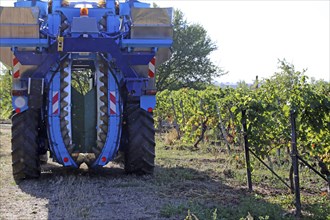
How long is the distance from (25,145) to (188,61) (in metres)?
30.4

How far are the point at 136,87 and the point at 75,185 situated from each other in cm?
189

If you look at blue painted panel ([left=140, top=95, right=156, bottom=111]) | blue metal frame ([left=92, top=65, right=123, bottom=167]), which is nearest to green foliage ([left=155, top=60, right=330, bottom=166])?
blue painted panel ([left=140, top=95, right=156, bottom=111])

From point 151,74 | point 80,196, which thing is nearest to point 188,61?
point 151,74

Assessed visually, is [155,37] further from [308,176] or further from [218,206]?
[308,176]

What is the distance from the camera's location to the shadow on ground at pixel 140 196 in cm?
655

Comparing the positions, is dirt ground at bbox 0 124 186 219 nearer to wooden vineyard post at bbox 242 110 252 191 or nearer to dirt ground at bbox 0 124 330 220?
dirt ground at bbox 0 124 330 220

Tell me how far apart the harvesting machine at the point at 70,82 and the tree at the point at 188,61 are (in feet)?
91.4

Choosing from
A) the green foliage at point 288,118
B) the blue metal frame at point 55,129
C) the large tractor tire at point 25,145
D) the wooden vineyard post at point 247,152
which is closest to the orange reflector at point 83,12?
the blue metal frame at point 55,129

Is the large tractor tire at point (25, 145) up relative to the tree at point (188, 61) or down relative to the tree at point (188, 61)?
down

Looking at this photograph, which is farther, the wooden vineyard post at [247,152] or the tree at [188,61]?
the tree at [188,61]

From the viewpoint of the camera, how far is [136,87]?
9.05 m

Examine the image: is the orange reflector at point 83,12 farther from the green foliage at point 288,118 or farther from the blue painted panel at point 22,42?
the green foliage at point 288,118

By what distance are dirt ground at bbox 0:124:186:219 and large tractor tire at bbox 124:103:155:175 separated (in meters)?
0.23

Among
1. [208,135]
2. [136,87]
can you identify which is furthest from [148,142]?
[208,135]
